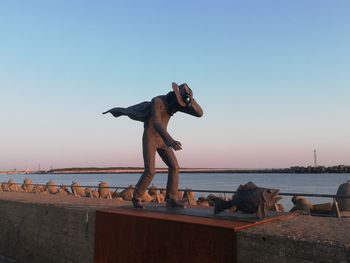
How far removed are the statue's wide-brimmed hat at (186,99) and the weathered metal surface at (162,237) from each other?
1.59 meters

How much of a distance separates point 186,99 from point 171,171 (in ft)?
3.69

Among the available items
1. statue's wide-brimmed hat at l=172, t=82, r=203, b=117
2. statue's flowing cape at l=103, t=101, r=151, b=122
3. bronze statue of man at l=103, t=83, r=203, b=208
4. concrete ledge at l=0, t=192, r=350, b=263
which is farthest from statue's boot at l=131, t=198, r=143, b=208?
statue's wide-brimmed hat at l=172, t=82, r=203, b=117

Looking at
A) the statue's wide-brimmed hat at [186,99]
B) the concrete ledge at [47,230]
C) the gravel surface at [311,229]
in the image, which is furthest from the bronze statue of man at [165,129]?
the gravel surface at [311,229]

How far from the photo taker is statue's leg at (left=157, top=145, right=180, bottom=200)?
6406 millimetres

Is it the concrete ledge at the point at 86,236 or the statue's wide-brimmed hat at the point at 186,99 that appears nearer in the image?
the concrete ledge at the point at 86,236

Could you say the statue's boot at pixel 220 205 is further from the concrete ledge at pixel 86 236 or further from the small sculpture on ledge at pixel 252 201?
the concrete ledge at pixel 86 236

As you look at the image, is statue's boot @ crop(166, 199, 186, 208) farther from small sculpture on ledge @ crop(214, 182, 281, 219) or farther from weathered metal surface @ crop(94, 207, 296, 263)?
small sculpture on ledge @ crop(214, 182, 281, 219)

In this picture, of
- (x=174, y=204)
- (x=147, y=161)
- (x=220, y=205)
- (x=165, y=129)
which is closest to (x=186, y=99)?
(x=165, y=129)

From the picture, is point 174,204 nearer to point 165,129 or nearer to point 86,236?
point 165,129

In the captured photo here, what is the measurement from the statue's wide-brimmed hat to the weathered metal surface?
1.59 m

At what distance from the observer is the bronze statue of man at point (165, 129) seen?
6328 millimetres

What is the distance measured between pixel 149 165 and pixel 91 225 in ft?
4.13

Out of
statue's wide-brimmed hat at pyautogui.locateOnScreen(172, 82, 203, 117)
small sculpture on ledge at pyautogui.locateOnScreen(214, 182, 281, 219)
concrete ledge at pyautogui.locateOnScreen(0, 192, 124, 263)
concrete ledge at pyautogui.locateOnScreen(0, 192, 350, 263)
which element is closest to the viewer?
concrete ledge at pyautogui.locateOnScreen(0, 192, 350, 263)

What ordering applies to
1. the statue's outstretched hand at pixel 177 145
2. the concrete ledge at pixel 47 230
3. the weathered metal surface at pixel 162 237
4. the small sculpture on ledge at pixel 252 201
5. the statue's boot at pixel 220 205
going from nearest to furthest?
the weathered metal surface at pixel 162 237
the small sculpture on ledge at pixel 252 201
the statue's boot at pixel 220 205
the statue's outstretched hand at pixel 177 145
the concrete ledge at pixel 47 230
